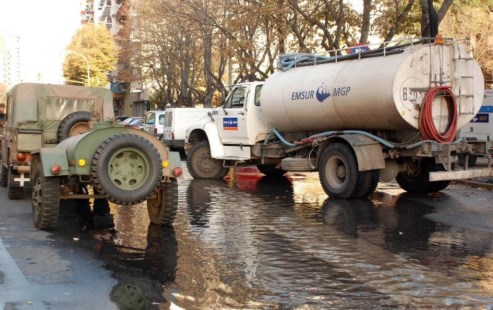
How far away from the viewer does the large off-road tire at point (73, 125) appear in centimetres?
1177

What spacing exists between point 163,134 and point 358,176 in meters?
15.3

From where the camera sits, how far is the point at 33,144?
39.8 ft

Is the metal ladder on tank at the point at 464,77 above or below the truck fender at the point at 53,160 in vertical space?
above

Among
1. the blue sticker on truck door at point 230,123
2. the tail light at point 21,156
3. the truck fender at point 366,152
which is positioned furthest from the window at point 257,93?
the tail light at point 21,156

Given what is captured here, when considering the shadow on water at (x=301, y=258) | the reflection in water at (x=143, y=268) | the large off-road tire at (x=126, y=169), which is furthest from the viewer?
the large off-road tire at (x=126, y=169)

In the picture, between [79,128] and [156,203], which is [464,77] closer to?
[156,203]

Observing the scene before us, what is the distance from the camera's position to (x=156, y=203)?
376 inches

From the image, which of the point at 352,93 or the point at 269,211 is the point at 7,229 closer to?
the point at 269,211

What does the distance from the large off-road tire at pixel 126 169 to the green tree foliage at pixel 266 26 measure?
22.8 feet

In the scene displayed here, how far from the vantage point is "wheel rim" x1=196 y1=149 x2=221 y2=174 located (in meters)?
17.3

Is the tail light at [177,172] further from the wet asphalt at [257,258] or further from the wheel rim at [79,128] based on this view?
the wheel rim at [79,128]

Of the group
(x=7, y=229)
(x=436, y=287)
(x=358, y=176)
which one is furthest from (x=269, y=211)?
(x=436, y=287)

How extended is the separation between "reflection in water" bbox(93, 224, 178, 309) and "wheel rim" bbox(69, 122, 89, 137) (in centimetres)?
366

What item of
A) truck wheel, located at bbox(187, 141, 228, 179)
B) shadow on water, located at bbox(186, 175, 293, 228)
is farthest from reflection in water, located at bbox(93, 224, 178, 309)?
truck wheel, located at bbox(187, 141, 228, 179)
